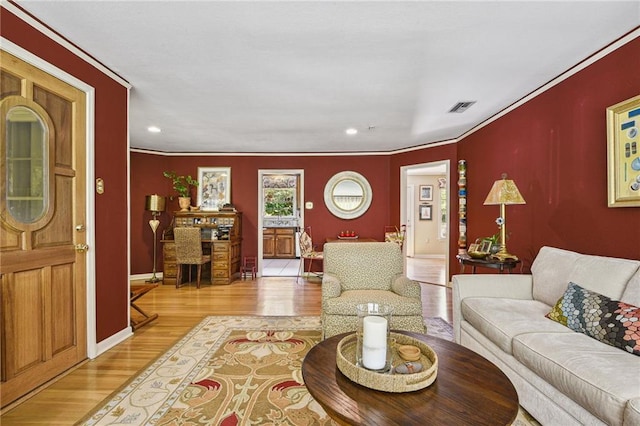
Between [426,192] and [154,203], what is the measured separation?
7065 millimetres

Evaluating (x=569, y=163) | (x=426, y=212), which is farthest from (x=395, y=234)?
(x=426, y=212)

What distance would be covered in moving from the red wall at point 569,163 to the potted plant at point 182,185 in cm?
511

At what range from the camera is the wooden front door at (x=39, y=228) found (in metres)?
1.97

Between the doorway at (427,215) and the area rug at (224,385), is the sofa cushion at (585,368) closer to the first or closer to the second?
the area rug at (224,385)

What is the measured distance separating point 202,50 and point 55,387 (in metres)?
2.66

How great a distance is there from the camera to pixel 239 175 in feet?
20.6

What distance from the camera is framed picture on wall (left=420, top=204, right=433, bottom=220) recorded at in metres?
9.13

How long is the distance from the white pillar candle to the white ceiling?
1.85 metres

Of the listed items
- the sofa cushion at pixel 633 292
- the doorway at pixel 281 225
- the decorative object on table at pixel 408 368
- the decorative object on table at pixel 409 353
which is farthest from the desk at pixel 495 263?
the doorway at pixel 281 225

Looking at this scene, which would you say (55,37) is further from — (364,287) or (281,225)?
(281,225)

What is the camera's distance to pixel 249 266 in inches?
244

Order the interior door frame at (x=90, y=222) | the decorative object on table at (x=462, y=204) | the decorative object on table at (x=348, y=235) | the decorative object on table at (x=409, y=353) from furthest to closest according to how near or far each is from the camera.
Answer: the decorative object on table at (x=348, y=235), the decorative object on table at (x=462, y=204), the interior door frame at (x=90, y=222), the decorative object on table at (x=409, y=353)

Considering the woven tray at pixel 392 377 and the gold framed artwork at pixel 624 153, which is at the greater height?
the gold framed artwork at pixel 624 153

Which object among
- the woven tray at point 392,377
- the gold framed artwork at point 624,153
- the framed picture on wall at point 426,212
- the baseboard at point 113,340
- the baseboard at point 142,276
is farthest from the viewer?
the framed picture on wall at point 426,212
